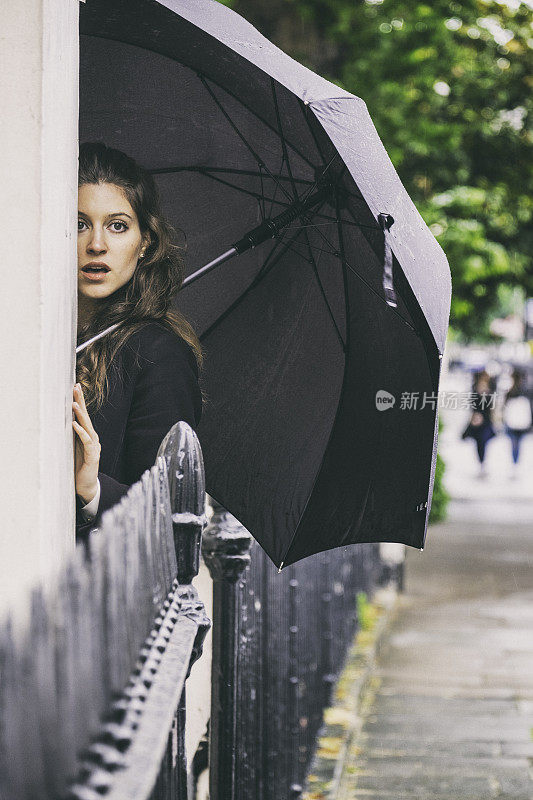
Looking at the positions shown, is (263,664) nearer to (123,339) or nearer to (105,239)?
(123,339)

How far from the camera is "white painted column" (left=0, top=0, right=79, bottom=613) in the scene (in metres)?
2.16

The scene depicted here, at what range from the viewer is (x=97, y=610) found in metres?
1.37

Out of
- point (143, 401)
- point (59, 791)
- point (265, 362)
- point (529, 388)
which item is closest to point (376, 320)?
point (265, 362)

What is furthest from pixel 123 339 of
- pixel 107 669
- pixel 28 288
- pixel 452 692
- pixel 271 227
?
pixel 452 692

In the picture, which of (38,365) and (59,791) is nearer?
(59,791)

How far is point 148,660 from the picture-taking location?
5.43 feet

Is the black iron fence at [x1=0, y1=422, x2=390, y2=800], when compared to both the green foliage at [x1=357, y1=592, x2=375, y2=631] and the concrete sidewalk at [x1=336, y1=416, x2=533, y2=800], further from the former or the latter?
the green foliage at [x1=357, y1=592, x2=375, y2=631]

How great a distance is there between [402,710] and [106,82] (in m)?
4.01

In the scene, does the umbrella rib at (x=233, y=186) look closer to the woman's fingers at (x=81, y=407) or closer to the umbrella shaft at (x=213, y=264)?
the umbrella shaft at (x=213, y=264)

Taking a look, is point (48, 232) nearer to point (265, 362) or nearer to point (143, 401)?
point (143, 401)

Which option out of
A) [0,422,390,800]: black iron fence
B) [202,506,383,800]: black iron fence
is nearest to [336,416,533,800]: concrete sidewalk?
[202,506,383,800]: black iron fence

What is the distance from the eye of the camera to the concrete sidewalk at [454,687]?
507 cm

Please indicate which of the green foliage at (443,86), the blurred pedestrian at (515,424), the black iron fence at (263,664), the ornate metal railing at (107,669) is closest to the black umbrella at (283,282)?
the black iron fence at (263,664)

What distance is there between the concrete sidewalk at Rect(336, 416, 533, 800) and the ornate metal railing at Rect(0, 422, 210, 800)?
10.5 ft
